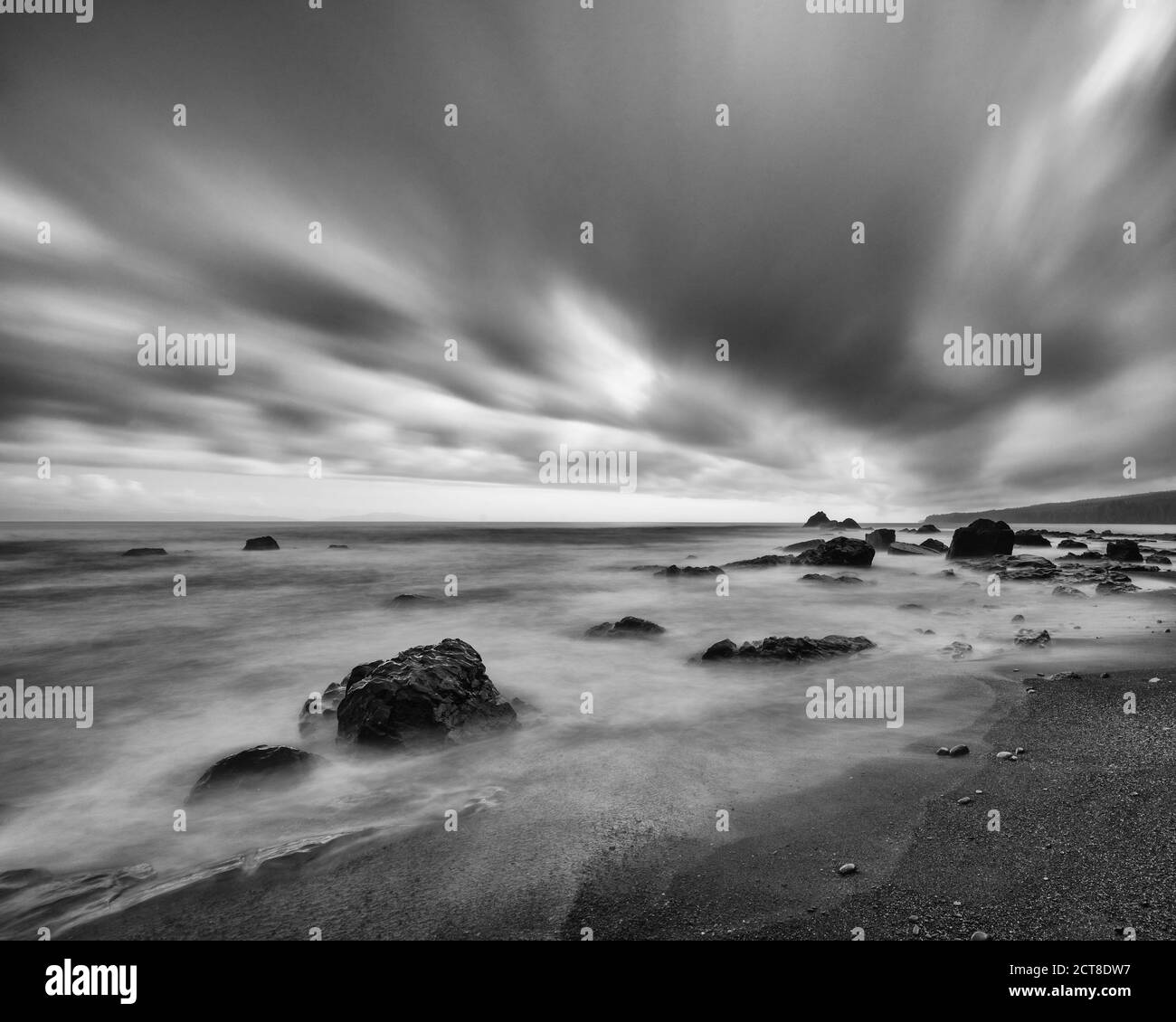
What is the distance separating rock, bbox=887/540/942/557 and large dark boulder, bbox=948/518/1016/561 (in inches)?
115

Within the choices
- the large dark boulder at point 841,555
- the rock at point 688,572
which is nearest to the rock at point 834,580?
the rock at point 688,572

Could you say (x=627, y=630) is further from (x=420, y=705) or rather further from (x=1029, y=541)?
(x=1029, y=541)

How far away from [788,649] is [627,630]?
14.9 ft

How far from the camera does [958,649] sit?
1040 centimetres

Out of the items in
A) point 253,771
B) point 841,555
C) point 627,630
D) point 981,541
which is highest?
point 981,541

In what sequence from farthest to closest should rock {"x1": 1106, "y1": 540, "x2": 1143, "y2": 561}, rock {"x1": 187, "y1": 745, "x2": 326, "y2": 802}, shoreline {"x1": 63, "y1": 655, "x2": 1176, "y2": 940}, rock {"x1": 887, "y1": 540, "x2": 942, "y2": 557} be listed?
rock {"x1": 887, "y1": 540, "x2": 942, "y2": 557} → rock {"x1": 1106, "y1": 540, "x2": 1143, "y2": 561} → rock {"x1": 187, "y1": 745, "x2": 326, "y2": 802} → shoreline {"x1": 63, "y1": 655, "x2": 1176, "y2": 940}

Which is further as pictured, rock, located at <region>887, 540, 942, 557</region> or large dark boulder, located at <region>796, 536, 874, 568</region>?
rock, located at <region>887, 540, 942, 557</region>

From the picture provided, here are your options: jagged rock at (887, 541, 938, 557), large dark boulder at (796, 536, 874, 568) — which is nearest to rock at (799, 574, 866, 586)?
large dark boulder at (796, 536, 874, 568)

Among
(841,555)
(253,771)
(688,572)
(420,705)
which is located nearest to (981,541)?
(841,555)

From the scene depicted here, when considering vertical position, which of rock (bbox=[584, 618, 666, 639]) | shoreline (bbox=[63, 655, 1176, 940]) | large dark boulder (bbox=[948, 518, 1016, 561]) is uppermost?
large dark boulder (bbox=[948, 518, 1016, 561])

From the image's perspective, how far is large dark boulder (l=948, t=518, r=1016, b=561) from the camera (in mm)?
30656

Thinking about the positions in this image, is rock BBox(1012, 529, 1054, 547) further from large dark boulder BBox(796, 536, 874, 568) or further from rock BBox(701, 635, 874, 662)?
rock BBox(701, 635, 874, 662)
